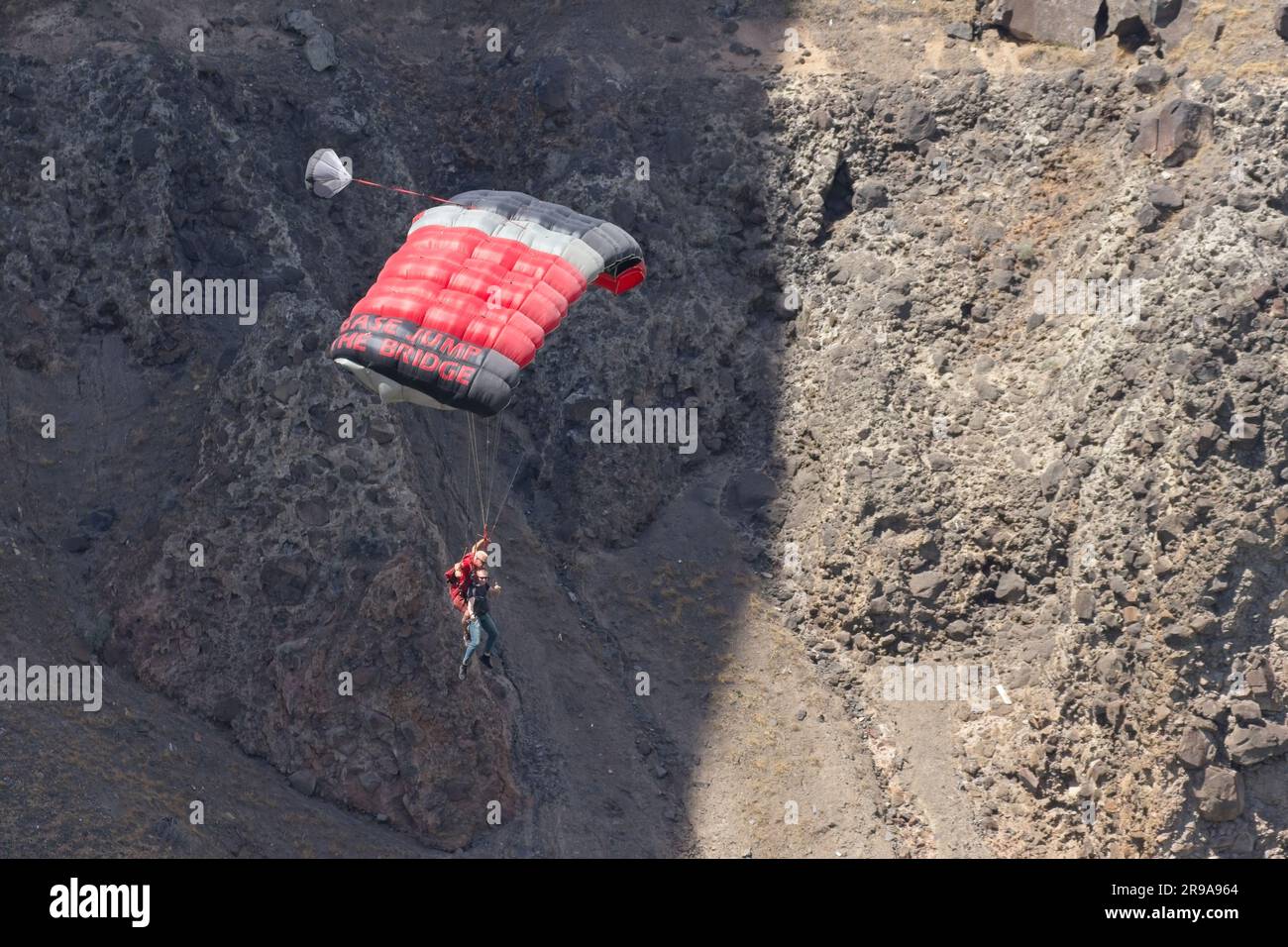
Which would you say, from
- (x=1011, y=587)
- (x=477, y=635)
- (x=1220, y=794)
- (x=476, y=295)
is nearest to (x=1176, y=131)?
(x=1011, y=587)

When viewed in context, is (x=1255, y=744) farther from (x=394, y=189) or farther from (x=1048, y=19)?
(x=394, y=189)

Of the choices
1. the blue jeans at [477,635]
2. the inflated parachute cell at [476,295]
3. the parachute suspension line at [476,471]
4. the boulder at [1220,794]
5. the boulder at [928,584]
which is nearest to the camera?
the inflated parachute cell at [476,295]

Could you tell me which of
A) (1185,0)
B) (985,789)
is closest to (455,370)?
(985,789)

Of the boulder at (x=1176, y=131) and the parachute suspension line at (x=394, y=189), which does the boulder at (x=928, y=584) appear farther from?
the parachute suspension line at (x=394, y=189)

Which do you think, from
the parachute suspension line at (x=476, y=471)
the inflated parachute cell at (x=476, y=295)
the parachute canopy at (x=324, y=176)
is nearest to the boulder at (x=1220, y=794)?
the inflated parachute cell at (x=476, y=295)

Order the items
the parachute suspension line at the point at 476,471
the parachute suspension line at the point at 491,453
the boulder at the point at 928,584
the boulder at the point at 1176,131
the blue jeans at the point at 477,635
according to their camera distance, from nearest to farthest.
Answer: the blue jeans at the point at 477,635, the boulder at the point at 1176,131, the boulder at the point at 928,584, the parachute suspension line at the point at 476,471, the parachute suspension line at the point at 491,453

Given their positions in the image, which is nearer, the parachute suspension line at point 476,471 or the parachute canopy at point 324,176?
the parachute canopy at point 324,176

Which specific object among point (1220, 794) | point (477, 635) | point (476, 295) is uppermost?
point (476, 295)

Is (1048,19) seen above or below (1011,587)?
above

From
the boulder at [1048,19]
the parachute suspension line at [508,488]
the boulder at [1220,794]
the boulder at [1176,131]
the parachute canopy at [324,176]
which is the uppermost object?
the boulder at [1048,19]
